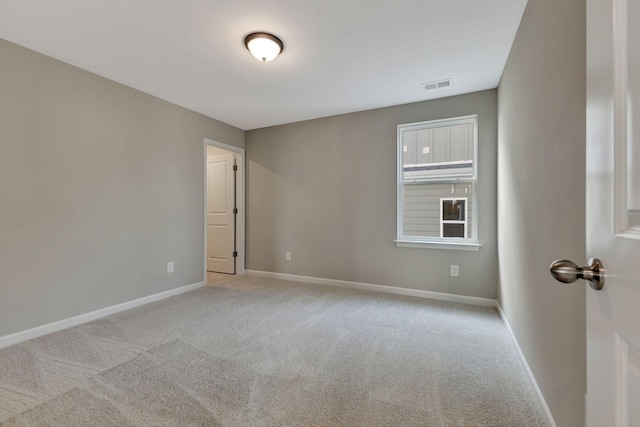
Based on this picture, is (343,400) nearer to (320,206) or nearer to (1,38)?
(320,206)

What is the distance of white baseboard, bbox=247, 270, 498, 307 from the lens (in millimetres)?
3337

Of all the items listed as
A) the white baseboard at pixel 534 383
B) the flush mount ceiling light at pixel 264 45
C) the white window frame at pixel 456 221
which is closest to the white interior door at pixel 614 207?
the white baseboard at pixel 534 383

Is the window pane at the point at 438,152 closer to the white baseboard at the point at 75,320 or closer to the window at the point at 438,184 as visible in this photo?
the window at the point at 438,184

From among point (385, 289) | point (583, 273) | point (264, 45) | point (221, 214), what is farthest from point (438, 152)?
point (221, 214)

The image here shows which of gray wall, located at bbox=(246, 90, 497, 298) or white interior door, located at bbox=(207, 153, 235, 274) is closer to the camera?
gray wall, located at bbox=(246, 90, 497, 298)

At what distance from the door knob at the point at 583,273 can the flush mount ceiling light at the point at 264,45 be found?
2.43 m

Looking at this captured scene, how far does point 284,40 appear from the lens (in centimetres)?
236

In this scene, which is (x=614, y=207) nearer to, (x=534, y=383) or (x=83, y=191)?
(x=534, y=383)

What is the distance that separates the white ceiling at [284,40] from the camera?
6.56ft

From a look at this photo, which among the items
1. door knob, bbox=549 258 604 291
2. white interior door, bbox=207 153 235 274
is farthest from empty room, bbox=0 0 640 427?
white interior door, bbox=207 153 235 274

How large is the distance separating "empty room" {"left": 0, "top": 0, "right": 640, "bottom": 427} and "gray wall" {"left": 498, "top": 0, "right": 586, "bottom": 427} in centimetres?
2

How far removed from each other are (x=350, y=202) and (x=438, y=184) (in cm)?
117

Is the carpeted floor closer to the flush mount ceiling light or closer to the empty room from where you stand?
the empty room

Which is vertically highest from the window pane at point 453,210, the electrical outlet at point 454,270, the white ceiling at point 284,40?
the white ceiling at point 284,40
